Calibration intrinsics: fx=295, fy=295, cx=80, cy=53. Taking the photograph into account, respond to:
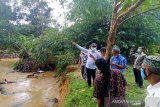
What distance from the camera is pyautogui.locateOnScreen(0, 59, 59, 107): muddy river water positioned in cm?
1176

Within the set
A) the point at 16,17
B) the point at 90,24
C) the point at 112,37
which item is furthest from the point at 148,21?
the point at 16,17

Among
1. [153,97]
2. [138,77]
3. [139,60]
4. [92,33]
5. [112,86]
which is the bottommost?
[138,77]

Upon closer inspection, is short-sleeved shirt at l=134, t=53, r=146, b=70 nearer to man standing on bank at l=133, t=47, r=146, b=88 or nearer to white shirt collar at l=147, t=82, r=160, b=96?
man standing on bank at l=133, t=47, r=146, b=88

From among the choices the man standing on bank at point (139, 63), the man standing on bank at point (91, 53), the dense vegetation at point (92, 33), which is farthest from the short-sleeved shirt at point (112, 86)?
the dense vegetation at point (92, 33)

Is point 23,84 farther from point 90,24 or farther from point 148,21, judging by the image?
point 148,21

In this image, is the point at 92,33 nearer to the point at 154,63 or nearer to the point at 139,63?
the point at 139,63

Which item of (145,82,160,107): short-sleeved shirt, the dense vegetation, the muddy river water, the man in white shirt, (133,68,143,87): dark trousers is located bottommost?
the muddy river water

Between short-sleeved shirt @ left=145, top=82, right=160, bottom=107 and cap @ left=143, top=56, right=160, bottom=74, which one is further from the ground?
cap @ left=143, top=56, right=160, bottom=74

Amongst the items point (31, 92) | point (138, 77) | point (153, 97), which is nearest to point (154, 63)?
point (153, 97)

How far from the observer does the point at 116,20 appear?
18.5 feet

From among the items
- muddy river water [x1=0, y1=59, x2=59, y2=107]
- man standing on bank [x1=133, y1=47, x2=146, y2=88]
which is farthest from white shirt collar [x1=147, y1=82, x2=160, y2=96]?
muddy river water [x1=0, y1=59, x2=59, y2=107]

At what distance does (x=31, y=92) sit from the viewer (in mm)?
14211

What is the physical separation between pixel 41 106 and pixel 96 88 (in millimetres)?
6866

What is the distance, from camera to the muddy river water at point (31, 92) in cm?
1176
